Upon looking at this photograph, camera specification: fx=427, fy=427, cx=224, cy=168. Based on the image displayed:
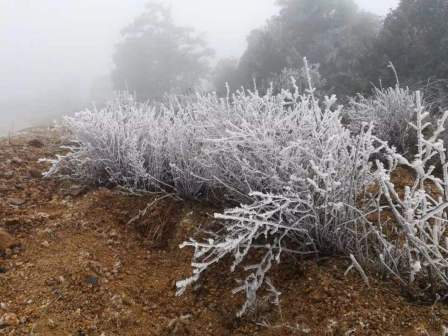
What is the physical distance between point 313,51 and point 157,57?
27.4 ft

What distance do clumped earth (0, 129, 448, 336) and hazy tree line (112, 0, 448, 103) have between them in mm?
1196

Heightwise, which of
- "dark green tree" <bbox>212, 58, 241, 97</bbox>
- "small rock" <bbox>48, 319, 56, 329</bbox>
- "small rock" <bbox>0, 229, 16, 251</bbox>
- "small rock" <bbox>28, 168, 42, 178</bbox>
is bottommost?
→ "dark green tree" <bbox>212, 58, 241, 97</bbox>

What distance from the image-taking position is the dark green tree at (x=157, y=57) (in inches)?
661

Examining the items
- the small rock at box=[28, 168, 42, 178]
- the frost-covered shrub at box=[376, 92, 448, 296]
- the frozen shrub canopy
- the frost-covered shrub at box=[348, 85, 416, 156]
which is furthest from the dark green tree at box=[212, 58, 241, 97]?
the frost-covered shrub at box=[376, 92, 448, 296]

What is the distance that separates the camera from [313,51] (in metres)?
11.1

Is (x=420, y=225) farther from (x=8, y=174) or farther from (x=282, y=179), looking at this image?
(x=8, y=174)

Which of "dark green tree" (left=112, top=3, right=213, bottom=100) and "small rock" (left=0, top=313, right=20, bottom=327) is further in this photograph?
"dark green tree" (left=112, top=3, right=213, bottom=100)

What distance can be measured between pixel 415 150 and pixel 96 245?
8.43ft

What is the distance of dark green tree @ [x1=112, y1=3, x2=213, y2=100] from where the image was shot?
16797 millimetres

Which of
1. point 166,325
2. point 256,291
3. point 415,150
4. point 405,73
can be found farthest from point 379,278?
point 405,73

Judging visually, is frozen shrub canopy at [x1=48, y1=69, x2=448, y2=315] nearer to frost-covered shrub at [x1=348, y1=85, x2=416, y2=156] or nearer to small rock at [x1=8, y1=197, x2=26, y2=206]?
small rock at [x1=8, y1=197, x2=26, y2=206]

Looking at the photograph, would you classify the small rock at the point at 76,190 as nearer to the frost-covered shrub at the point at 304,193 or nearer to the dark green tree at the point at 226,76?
the frost-covered shrub at the point at 304,193

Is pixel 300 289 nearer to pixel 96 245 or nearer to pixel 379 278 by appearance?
pixel 379 278

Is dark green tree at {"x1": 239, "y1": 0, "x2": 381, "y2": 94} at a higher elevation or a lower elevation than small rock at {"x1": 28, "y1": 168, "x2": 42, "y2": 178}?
higher
